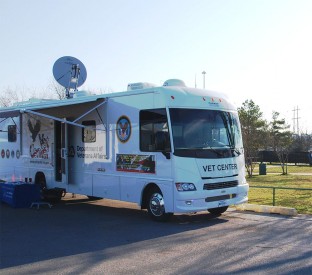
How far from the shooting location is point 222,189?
982 cm

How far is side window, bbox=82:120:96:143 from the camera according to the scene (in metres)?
11.9

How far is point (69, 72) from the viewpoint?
15.6 meters

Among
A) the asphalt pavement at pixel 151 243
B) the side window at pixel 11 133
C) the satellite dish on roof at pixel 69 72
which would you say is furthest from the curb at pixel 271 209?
the side window at pixel 11 133

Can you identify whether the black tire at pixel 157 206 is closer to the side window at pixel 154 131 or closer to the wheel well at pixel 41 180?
the side window at pixel 154 131

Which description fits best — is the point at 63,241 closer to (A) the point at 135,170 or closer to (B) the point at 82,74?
(A) the point at 135,170

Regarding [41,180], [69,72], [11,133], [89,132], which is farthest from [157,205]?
[11,133]

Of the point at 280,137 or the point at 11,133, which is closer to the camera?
the point at 11,133

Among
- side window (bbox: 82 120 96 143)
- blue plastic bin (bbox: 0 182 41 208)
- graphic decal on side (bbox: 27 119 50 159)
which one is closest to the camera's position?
side window (bbox: 82 120 96 143)

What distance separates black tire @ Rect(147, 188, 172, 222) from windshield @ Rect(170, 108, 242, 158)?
1156 millimetres

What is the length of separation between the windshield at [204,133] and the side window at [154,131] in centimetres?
21

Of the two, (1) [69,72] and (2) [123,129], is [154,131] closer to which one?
(2) [123,129]

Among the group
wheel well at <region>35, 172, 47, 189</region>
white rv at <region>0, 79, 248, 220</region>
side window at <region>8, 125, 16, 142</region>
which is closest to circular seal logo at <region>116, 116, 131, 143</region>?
white rv at <region>0, 79, 248, 220</region>

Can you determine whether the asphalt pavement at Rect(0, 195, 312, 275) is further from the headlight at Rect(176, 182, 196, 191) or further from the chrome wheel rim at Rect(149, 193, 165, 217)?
the headlight at Rect(176, 182, 196, 191)

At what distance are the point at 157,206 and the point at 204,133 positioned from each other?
78.2 inches
